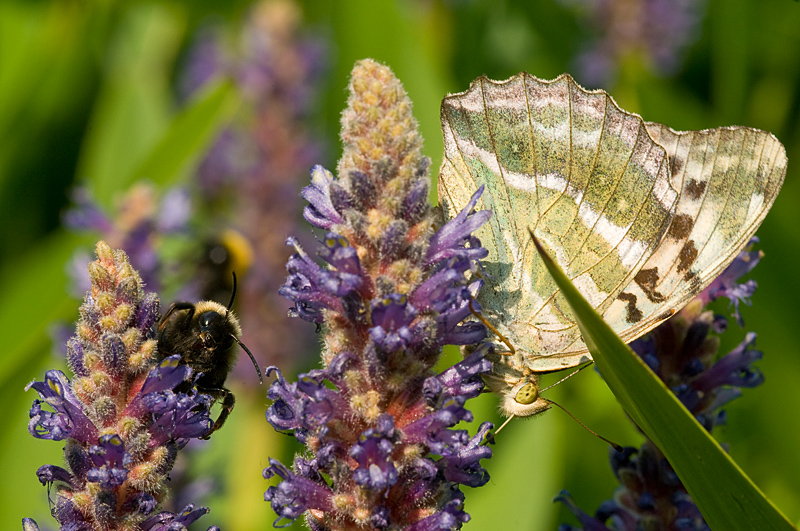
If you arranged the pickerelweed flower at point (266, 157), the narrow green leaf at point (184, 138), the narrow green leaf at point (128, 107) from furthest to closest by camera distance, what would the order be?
the pickerelweed flower at point (266, 157)
the narrow green leaf at point (128, 107)
the narrow green leaf at point (184, 138)

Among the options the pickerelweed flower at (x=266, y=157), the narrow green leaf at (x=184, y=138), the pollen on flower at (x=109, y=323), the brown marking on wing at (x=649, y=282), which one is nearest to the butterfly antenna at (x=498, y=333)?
the brown marking on wing at (x=649, y=282)

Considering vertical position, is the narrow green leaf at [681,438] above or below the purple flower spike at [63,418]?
below

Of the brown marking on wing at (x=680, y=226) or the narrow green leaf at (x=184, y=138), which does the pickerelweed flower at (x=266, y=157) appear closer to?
the narrow green leaf at (x=184, y=138)

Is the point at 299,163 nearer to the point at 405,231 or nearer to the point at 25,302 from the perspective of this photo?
the point at 25,302

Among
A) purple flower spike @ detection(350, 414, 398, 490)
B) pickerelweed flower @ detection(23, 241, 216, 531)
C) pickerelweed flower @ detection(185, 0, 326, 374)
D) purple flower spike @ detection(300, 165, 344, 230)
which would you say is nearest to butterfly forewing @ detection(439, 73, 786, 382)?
purple flower spike @ detection(300, 165, 344, 230)

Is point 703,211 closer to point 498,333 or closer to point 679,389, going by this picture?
point 679,389

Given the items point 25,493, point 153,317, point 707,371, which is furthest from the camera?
point 25,493

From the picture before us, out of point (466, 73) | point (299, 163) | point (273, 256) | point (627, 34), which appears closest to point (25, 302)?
point (273, 256)
